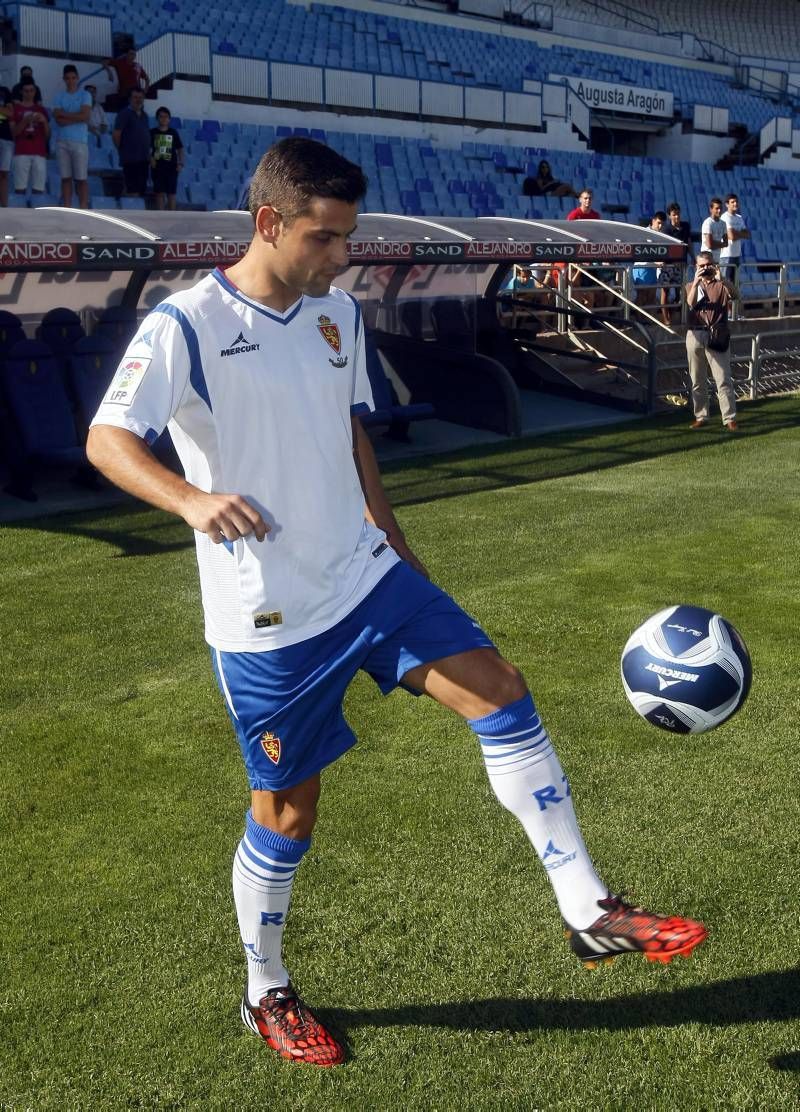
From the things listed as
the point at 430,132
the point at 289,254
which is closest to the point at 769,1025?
the point at 289,254

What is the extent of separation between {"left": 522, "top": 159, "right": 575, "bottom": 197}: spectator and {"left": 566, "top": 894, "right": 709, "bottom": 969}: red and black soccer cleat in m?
23.2

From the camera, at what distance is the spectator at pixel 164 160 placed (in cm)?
1756

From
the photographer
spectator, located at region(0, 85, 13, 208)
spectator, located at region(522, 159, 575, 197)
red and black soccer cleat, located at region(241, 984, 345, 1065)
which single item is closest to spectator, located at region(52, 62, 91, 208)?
spectator, located at region(0, 85, 13, 208)

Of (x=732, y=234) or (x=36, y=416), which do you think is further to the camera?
(x=732, y=234)

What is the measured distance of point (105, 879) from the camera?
4160mm

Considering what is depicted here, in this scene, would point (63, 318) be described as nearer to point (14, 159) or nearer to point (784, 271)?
point (14, 159)

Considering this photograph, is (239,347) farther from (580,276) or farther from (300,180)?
(580,276)

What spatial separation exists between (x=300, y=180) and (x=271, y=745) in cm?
138

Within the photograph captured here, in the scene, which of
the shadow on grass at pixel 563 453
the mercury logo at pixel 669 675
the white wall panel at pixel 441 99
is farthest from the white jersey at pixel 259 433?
the white wall panel at pixel 441 99

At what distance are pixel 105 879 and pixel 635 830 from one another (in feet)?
6.27

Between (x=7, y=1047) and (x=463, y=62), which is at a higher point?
(x=463, y=62)

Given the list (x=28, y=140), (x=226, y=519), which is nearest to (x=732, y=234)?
(x=28, y=140)

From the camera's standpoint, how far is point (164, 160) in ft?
57.9

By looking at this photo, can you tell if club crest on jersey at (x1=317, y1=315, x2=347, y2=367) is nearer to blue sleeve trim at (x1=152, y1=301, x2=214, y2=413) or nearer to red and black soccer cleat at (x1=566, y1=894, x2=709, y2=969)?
blue sleeve trim at (x1=152, y1=301, x2=214, y2=413)
